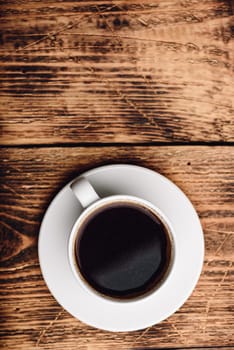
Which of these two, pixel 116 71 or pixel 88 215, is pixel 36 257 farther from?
pixel 116 71

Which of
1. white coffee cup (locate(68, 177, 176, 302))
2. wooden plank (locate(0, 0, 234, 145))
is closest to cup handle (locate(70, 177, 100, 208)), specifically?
white coffee cup (locate(68, 177, 176, 302))

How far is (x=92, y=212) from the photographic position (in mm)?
761

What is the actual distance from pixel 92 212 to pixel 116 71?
8.4 inches

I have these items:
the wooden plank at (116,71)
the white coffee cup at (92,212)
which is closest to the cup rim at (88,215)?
the white coffee cup at (92,212)

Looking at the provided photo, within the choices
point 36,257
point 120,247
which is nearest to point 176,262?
point 120,247

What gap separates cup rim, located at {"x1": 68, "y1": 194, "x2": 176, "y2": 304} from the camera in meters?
0.75

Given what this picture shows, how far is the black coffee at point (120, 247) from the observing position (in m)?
0.79

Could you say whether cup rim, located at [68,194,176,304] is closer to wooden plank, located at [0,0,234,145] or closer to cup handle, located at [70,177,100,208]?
cup handle, located at [70,177,100,208]

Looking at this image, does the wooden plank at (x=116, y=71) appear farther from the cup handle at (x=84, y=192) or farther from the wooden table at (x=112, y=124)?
the cup handle at (x=84, y=192)

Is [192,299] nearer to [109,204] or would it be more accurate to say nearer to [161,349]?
[161,349]

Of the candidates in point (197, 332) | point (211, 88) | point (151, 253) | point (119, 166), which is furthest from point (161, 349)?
point (211, 88)

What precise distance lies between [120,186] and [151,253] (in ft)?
0.33

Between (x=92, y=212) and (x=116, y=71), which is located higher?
(x=116, y=71)

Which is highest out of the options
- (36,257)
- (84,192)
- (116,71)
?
(116,71)
